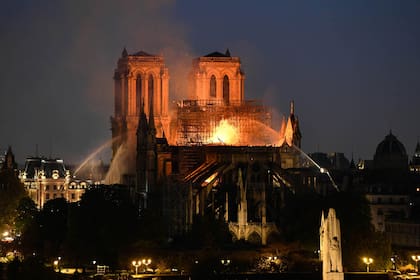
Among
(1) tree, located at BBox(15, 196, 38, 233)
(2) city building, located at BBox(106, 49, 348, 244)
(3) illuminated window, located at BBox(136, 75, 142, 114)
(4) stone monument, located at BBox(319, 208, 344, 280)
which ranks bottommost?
(4) stone monument, located at BBox(319, 208, 344, 280)

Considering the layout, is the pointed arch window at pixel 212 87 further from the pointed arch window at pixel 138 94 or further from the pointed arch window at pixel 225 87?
the pointed arch window at pixel 138 94

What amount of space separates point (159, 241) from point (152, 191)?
20.3 meters

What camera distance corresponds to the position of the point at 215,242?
106 metres

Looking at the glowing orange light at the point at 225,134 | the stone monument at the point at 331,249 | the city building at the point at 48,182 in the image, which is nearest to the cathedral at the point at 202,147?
the glowing orange light at the point at 225,134

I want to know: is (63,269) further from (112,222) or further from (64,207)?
(64,207)

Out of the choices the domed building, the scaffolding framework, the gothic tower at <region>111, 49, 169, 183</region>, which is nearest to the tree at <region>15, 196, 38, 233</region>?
the gothic tower at <region>111, 49, 169, 183</region>

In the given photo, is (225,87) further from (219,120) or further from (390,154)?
(390,154)

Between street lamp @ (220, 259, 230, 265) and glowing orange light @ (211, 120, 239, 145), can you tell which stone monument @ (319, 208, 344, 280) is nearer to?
street lamp @ (220, 259, 230, 265)

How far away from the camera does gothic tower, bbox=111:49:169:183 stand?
142 metres

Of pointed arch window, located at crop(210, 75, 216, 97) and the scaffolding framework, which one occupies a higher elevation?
pointed arch window, located at crop(210, 75, 216, 97)

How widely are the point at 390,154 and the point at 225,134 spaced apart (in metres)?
47.8

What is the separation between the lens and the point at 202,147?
13062cm

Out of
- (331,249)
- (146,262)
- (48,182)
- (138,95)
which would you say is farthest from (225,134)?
(331,249)

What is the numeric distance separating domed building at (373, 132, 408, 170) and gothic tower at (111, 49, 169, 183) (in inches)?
1704
